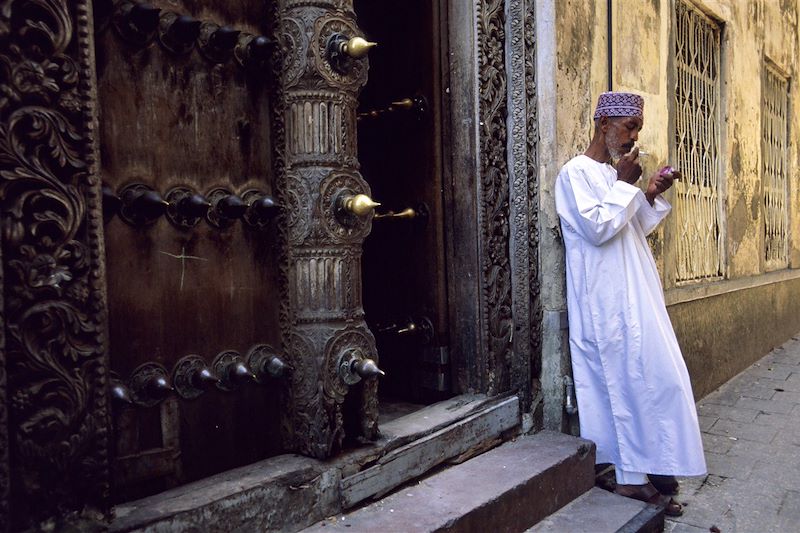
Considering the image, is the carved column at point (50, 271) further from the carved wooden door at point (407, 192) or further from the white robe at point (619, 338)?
the white robe at point (619, 338)

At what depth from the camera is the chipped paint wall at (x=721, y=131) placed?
3.31m

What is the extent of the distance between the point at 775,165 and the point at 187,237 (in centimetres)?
738

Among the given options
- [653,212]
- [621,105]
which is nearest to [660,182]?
[653,212]

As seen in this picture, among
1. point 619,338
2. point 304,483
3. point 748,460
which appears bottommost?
point 748,460

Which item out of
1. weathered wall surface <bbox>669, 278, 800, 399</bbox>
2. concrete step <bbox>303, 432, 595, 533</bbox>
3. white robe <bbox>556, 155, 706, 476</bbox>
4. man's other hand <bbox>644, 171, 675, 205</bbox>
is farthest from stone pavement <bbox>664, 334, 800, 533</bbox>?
man's other hand <bbox>644, 171, 675, 205</bbox>

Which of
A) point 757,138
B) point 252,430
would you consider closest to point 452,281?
point 252,430

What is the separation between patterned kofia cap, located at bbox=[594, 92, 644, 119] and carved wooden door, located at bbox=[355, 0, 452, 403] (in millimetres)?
813

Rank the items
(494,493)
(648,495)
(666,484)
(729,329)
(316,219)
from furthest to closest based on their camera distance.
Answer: (729,329)
(666,484)
(648,495)
(494,493)
(316,219)

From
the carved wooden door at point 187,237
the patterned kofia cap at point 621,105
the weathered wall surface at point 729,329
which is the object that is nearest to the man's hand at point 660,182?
the patterned kofia cap at point 621,105

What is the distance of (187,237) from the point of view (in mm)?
2025

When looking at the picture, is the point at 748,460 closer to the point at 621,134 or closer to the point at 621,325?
the point at 621,325

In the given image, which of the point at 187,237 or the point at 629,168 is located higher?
the point at 629,168

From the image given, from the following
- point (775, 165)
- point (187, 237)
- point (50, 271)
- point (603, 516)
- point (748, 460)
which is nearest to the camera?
point (50, 271)

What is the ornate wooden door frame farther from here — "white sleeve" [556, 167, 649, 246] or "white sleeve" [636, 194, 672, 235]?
"white sleeve" [636, 194, 672, 235]
